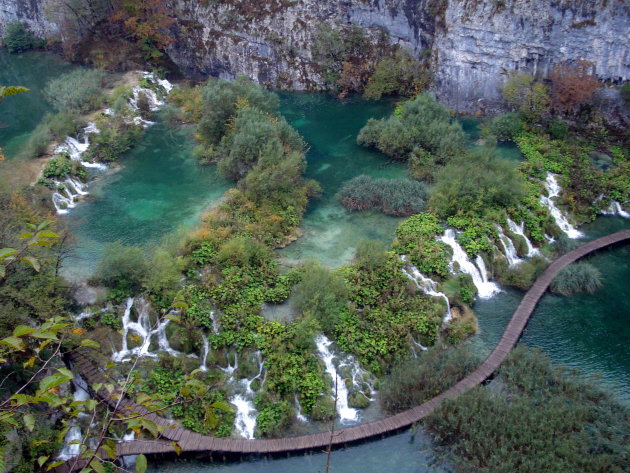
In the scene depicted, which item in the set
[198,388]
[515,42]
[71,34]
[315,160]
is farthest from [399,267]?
[71,34]

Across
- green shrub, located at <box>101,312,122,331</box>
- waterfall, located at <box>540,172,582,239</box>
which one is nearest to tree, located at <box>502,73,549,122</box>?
waterfall, located at <box>540,172,582,239</box>

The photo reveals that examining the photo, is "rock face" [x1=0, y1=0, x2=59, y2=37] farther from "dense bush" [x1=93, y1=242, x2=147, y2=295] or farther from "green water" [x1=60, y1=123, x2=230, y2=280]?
"dense bush" [x1=93, y1=242, x2=147, y2=295]

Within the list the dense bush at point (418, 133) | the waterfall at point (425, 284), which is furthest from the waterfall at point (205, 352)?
the dense bush at point (418, 133)

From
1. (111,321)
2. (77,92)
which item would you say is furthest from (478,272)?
(77,92)

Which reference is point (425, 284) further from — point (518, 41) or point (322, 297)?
point (518, 41)

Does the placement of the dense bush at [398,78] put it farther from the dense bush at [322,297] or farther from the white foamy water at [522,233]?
the dense bush at [322,297]
